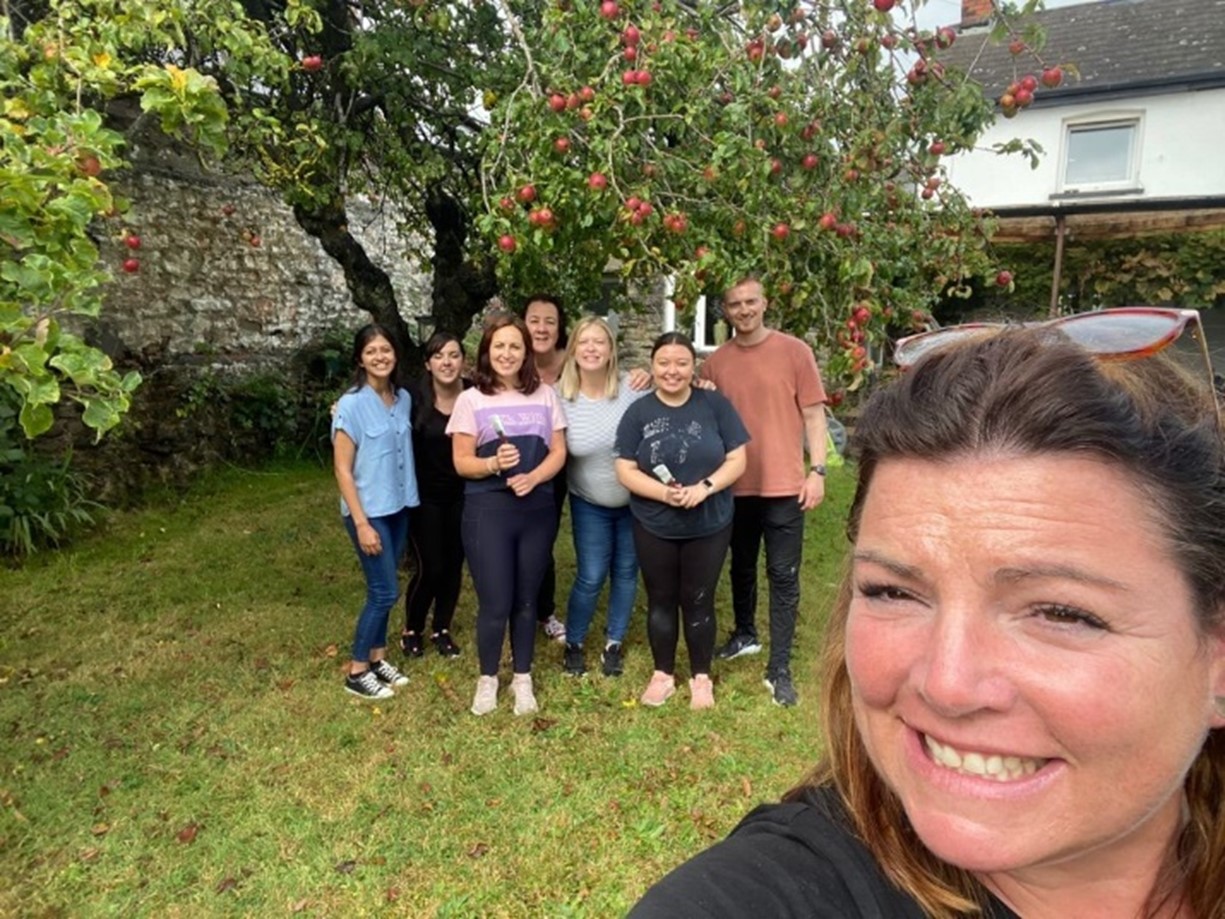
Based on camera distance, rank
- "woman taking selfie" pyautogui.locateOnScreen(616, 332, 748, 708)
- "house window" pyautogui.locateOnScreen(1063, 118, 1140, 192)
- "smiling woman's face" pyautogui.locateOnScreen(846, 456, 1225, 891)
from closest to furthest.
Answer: "smiling woman's face" pyautogui.locateOnScreen(846, 456, 1225, 891) → "woman taking selfie" pyautogui.locateOnScreen(616, 332, 748, 708) → "house window" pyautogui.locateOnScreen(1063, 118, 1140, 192)

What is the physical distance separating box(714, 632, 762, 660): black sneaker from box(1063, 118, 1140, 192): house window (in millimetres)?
12959

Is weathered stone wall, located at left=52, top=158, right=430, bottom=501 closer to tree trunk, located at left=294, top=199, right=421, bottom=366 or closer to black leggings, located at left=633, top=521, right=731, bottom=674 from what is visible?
tree trunk, located at left=294, top=199, right=421, bottom=366

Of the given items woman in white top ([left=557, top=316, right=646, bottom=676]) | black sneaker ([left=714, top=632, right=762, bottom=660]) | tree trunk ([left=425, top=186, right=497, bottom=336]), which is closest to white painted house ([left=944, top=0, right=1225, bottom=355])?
tree trunk ([left=425, top=186, right=497, bottom=336])

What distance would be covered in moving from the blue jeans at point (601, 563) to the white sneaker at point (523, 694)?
0.51 m

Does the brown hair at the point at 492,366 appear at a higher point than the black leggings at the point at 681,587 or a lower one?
higher

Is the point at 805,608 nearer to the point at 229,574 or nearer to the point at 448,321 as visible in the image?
the point at 448,321

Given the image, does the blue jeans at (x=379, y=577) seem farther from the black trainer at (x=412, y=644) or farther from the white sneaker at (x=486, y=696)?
the white sneaker at (x=486, y=696)

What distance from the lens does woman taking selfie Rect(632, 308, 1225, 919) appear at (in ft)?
3.09

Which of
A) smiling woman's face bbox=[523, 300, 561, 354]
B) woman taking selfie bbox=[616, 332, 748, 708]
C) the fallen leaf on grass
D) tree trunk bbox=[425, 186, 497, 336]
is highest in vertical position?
tree trunk bbox=[425, 186, 497, 336]

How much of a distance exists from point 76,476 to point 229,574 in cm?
205

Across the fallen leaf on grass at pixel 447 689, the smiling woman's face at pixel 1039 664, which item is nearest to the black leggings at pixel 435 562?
the fallen leaf on grass at pixel 447 689

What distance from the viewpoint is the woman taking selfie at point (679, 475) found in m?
3.93

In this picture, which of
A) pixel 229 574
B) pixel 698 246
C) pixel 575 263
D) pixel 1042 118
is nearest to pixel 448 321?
pixel 575 263

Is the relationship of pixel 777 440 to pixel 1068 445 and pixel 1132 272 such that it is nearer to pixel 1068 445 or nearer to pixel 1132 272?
pixel 1068 445
